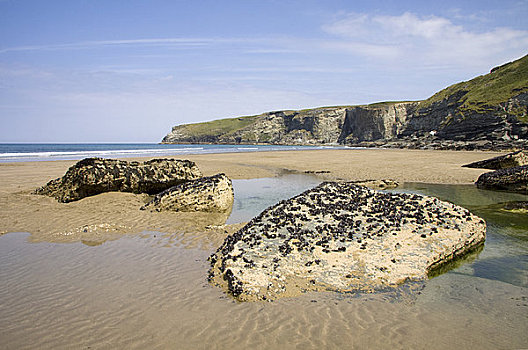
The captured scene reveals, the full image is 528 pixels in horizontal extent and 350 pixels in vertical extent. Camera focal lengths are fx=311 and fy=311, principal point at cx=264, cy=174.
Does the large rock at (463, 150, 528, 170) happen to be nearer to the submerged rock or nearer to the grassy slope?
the submerged rock

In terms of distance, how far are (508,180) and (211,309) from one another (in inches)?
654

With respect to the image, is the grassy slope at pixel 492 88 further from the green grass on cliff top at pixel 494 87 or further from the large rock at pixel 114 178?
the large rock at pixel 114 178

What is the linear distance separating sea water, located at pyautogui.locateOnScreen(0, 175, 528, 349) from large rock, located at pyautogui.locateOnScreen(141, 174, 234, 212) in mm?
4072

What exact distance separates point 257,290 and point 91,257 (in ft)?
13.3

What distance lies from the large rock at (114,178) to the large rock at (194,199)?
2.66 m

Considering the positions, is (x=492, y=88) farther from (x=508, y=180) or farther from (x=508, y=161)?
(x=508, y=180)

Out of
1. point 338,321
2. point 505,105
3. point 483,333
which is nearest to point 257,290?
point 338,321

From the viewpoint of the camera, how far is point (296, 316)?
177 inches

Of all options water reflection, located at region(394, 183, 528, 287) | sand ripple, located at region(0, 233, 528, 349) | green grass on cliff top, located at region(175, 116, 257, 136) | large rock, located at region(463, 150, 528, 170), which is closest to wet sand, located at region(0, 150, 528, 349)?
sand ripple, located at region(0, 233, 528, 349)

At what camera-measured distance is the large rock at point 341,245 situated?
544 centimetres

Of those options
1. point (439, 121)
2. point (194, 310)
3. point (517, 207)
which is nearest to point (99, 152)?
point (194, 310)

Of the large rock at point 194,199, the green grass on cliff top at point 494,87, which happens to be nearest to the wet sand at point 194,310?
the large rock at point 194,199

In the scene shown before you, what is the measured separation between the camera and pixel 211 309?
471 centimetres

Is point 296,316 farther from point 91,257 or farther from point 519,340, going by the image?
point 91,257
